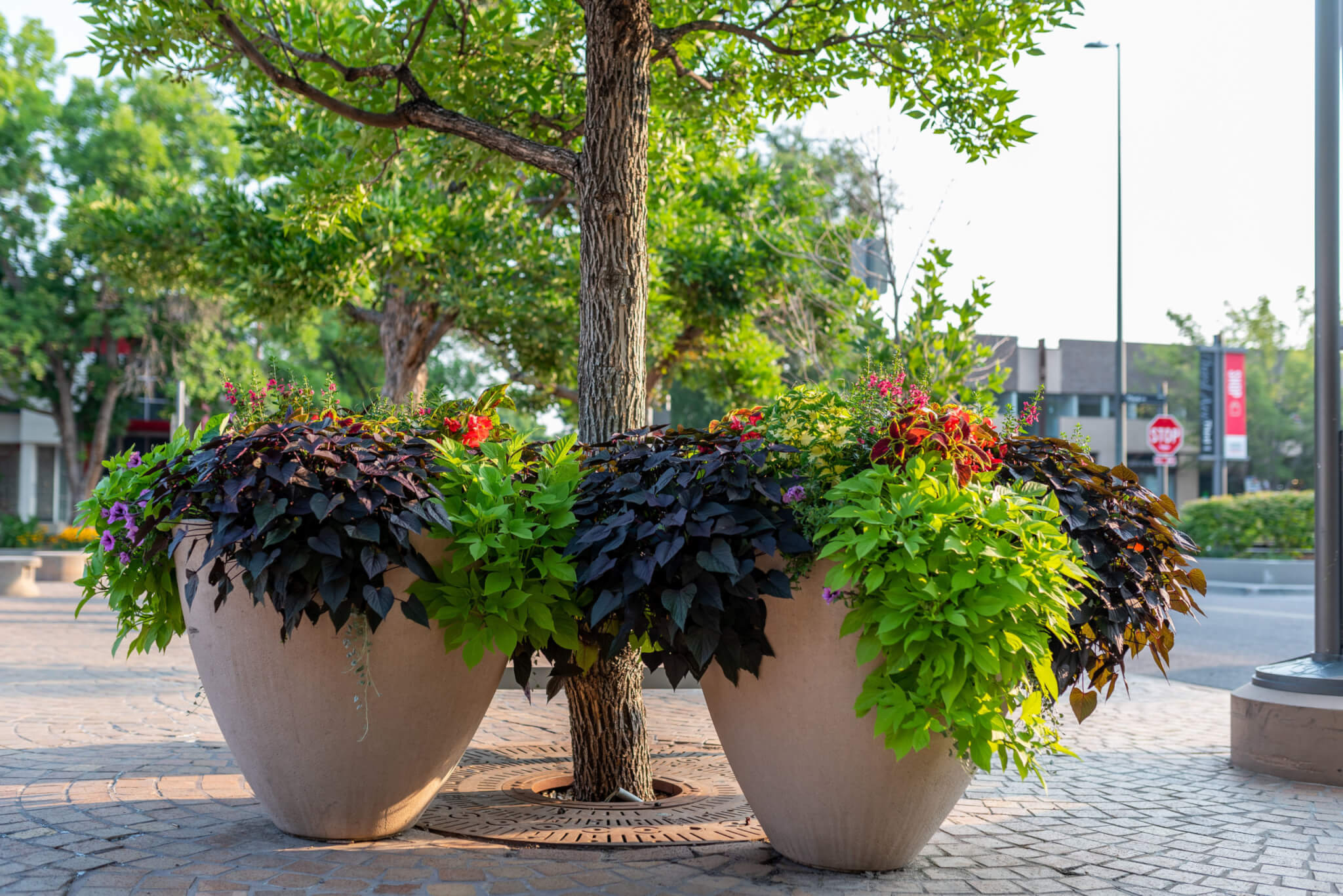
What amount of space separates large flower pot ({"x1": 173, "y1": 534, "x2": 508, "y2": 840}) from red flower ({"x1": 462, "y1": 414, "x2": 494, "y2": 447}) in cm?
55

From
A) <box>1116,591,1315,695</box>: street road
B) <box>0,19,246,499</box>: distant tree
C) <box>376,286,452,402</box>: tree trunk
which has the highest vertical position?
<box>0,19,246,499</box>: distant tree

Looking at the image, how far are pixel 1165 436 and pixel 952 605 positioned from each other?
21466 millimetres

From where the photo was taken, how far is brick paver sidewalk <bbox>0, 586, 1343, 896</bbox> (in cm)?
338

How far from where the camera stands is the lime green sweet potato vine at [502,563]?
11.2 feet

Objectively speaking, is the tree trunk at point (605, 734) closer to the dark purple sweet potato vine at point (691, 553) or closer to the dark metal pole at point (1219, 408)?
the dark purple sweet potato vine at point (691, 553)

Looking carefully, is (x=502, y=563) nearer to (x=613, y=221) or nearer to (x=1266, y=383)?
(x=613, y=221)

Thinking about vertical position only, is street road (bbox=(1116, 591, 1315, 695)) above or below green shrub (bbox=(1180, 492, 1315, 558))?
below

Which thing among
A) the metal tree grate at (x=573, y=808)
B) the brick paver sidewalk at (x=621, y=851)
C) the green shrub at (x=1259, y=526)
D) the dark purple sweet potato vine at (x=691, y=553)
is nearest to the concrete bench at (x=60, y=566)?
the brick paver sidewalk at (x=621, y=851)

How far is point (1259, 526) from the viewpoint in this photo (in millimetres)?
22453

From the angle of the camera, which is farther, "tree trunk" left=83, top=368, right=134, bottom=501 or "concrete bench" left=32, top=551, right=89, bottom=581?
"tree trunk" left=83, top=368, right=134, bottom=501

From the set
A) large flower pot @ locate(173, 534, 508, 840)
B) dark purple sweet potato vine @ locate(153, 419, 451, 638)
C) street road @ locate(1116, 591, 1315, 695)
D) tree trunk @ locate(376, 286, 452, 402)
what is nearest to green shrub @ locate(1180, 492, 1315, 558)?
street road @ locate(1116, 591, 1315, 695)

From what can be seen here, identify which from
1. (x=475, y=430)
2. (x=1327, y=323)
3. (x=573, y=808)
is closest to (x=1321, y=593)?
(x=1327, y=323)

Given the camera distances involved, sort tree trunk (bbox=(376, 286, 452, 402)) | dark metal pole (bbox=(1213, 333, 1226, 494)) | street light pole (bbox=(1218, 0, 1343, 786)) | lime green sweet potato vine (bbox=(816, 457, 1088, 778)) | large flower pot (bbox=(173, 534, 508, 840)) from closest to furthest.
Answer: lime green sweet potato vine (bbox=(816, 457, 1088, 778))
large flower pot (bbox=(173, 534, 508, 840))
street light pole (bbox=(1218, 0, 1343, 786))
tree trunk (bbox=(376, 286, 452, 402))
dark metal pole (bbox=(1213, 333, 1226, 494))

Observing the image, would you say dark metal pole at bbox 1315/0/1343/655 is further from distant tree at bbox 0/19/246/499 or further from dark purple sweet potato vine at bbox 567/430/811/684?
distant tree at bbox 0/19/246/499
